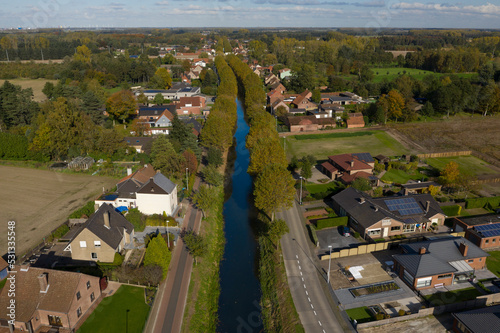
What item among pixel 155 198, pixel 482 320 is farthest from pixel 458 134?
pixel 155 198

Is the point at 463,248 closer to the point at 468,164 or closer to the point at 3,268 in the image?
the point at 468,164

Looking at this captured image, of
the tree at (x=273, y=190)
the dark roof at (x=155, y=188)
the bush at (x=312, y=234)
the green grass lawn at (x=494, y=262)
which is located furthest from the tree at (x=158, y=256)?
the green grass lawn at (x=494, y=262)

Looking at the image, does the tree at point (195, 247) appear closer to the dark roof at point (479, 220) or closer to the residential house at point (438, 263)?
the residential house at point (438, 263)

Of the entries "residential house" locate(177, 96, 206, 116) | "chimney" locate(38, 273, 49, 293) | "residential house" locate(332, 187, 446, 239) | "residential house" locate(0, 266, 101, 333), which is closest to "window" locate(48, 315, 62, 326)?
"residential house" locate(0, 266, 101, 333)

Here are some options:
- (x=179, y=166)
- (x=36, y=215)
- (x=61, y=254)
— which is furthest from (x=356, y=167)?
(x=36, y=215)

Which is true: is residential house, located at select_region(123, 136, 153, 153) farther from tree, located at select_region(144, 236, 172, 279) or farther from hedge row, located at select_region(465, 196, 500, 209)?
hedge row, located at select_region(465, 196, 500, 209)
